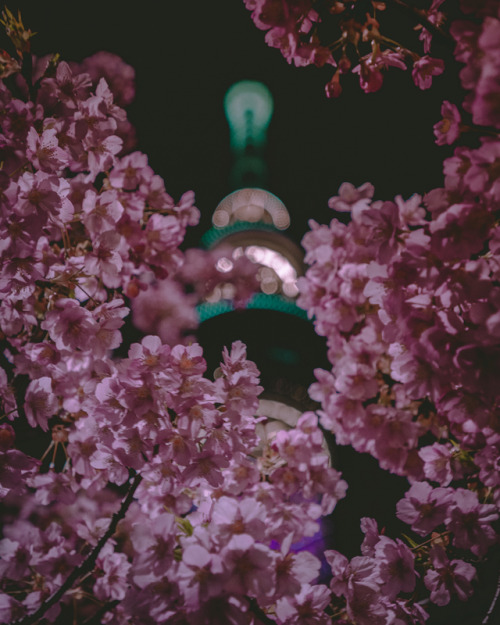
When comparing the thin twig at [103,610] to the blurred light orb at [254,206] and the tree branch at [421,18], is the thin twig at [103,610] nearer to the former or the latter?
the tree branch at [421,18]

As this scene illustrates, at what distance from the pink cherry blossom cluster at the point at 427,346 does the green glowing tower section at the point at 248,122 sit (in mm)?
35748

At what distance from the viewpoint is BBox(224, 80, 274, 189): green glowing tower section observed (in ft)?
124

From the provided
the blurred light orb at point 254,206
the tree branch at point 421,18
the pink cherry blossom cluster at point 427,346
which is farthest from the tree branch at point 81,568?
the blurred light orb at point 254,206

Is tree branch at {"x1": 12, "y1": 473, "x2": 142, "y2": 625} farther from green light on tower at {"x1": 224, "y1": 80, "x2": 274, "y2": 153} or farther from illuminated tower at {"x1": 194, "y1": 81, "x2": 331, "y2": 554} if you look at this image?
green light on tower at {"x1": 224, "y1": 80, "x2": 274, "y2": 153}

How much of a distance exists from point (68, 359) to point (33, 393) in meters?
0.31

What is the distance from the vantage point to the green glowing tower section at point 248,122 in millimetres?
37906

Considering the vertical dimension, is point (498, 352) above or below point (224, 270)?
below

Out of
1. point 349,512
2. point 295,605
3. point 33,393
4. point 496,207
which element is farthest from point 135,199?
point 349,512

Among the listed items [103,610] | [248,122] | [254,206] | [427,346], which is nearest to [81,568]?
[103,610]

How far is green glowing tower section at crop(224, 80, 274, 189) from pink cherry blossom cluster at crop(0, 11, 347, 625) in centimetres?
3580

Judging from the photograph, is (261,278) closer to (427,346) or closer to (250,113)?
(250,113)

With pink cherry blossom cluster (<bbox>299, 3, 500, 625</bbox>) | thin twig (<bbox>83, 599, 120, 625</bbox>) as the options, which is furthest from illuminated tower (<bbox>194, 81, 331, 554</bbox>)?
thin twig (<bbox>83, 599, 120, 625</bbox>)

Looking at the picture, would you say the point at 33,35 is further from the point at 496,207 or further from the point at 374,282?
the point at 496,207

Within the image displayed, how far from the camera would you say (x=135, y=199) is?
11.9 feet
